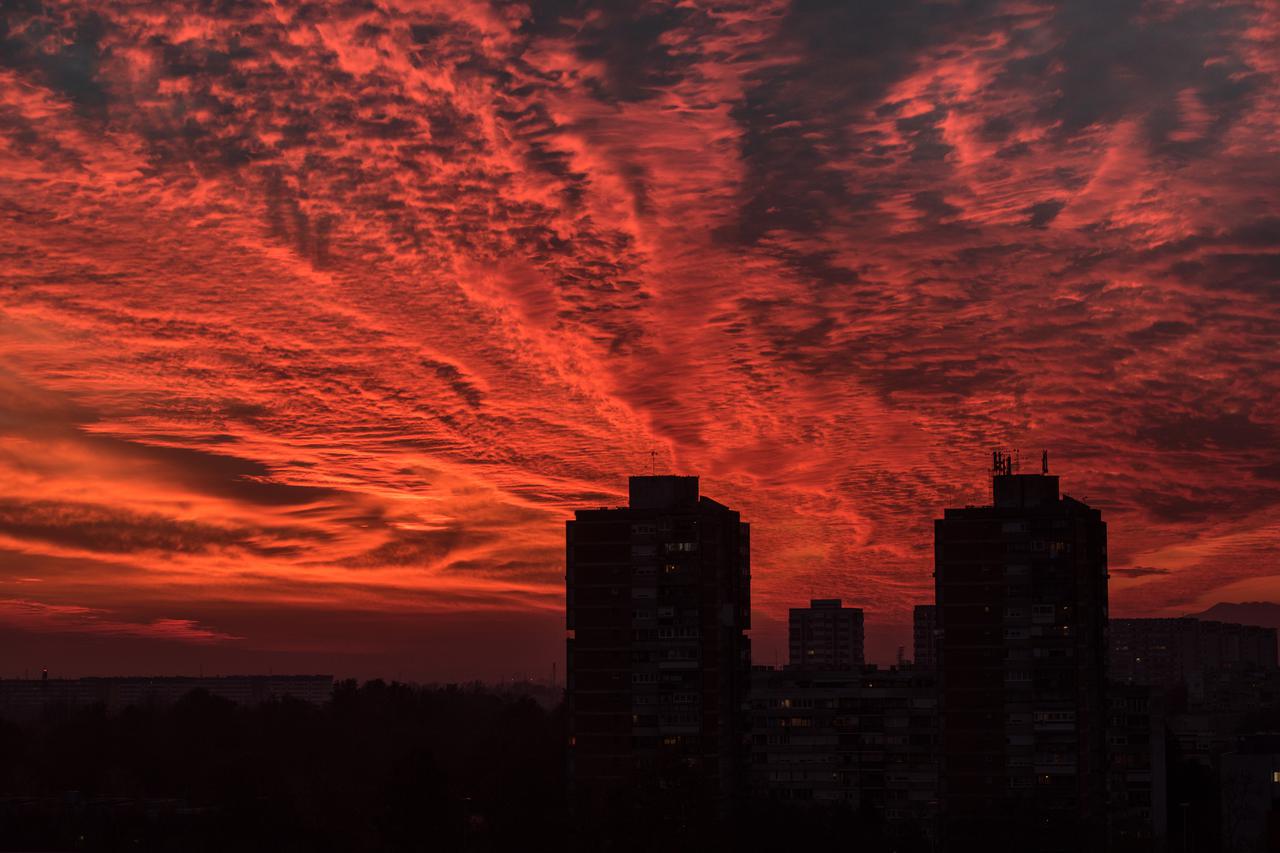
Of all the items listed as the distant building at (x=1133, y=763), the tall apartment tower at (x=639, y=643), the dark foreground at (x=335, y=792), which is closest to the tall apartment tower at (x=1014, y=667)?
the distant building at (x=1133, y=763)

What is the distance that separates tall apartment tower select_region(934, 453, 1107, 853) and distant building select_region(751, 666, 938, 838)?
6714 millimetres

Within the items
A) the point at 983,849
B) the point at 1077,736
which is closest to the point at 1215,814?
the point at 1077,736

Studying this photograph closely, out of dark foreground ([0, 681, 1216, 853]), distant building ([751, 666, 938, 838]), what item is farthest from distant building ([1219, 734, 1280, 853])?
distant building ([751, 666, 938, 838])

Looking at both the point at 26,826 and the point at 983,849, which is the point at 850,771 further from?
the point at 26,826

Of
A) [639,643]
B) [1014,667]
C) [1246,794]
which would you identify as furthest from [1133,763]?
[639,643]

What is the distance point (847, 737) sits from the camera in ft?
382

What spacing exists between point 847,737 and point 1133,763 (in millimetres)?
20657

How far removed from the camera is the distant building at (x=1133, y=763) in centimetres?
11256

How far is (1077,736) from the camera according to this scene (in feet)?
341

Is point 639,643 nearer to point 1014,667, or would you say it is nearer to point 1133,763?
point 1014,667

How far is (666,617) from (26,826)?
51.4 meters

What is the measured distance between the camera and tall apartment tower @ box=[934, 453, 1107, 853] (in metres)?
104

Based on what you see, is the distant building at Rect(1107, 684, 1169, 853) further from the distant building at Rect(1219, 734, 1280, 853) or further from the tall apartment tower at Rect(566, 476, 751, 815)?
the tall apartment tower at Rect(566, 476, 751, 815)

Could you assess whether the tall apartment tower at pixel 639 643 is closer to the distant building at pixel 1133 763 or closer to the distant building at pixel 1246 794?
the distant building at pixel 1133 763
